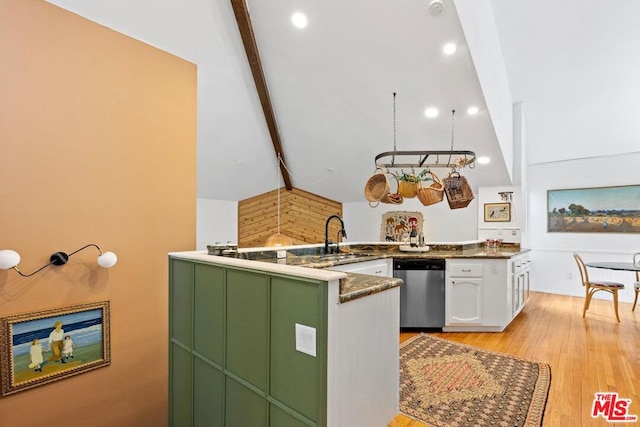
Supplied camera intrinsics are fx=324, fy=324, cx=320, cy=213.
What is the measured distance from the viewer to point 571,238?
571cm

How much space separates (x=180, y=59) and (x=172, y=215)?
53.1 inches

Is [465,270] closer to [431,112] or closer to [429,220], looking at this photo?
[431,112]

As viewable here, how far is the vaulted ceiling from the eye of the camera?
3.03m

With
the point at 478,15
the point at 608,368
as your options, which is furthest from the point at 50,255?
the point at 608,368

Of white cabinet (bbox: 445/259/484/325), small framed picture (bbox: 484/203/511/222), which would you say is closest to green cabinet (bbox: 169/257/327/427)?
white cabinet (bbox: 445/259/484/325)

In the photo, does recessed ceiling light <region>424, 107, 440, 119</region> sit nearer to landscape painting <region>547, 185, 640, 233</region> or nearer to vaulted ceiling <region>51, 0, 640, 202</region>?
vaulted ceiling <region>51, 0, 640, 202</region>

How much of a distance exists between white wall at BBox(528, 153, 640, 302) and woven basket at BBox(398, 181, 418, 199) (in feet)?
13.5

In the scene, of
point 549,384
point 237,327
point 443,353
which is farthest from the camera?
point 443,353

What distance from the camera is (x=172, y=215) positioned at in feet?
8.73

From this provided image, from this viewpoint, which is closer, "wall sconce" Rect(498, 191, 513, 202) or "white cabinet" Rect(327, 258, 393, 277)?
"white cabinet" Rect(327, 258, 393, 277)

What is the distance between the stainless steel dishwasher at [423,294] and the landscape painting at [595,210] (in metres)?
3.54

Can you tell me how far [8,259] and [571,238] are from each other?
730 centimetres

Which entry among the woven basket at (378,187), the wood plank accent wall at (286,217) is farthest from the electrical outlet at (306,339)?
the wood plank accent wall at (286,217)

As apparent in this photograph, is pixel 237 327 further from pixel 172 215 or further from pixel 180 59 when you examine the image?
pixel 180 59
